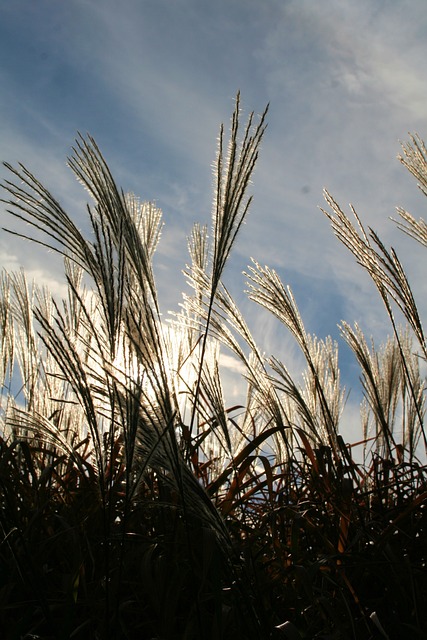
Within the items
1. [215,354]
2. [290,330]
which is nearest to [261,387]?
[290,330]

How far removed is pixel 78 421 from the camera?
122 inches

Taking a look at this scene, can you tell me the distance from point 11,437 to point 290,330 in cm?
156

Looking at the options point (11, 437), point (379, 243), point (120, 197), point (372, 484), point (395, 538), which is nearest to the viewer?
point (120, 197)

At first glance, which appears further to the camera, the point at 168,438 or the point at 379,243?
the point at 379,243

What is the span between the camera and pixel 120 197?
1.48 meters

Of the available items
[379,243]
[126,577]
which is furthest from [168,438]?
[379,243]

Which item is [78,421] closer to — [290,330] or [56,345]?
[290,330]

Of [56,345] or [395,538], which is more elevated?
[56,345]

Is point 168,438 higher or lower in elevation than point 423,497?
higher

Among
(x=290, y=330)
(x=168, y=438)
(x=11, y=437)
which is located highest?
(x=290, y=330)

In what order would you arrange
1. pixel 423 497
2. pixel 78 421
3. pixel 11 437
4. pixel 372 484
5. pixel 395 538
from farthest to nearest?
pixel 78 421 → pixel 11 437 → pixel 372 484 → pixel 395 538 → pixel 423 497

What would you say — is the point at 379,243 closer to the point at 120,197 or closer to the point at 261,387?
the point at 261,387

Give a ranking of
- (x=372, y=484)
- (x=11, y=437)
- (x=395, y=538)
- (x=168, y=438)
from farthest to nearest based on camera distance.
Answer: (x=11, y=437), (x=372, y=484), (x=395, y=538), (x=168, y=438)

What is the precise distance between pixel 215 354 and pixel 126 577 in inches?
49.4
